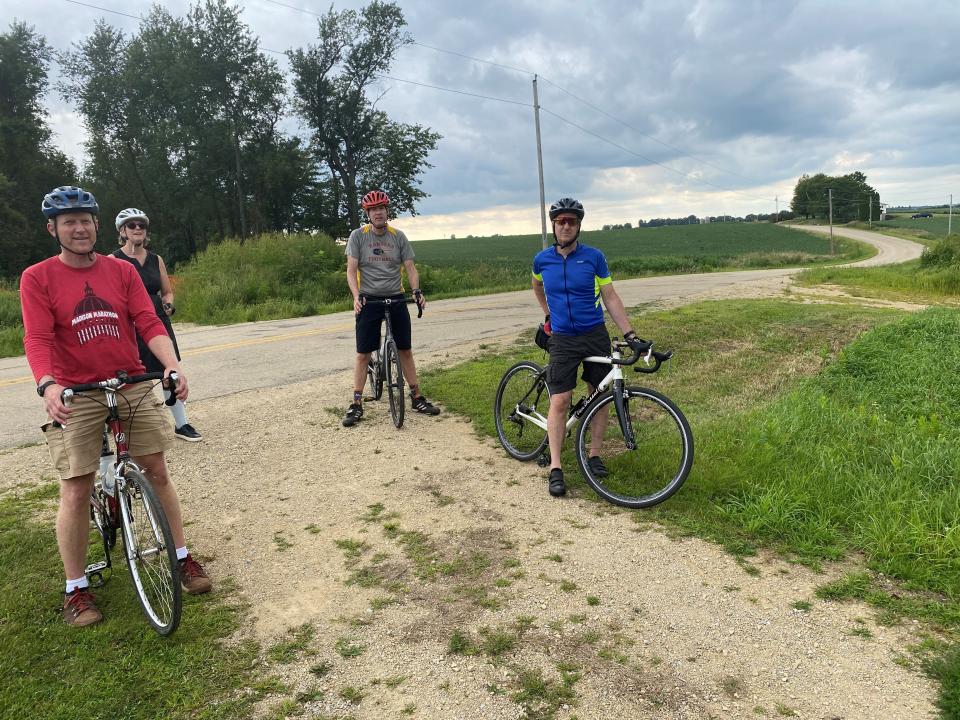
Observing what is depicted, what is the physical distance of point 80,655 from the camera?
114 inches

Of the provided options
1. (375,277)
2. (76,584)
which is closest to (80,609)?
(76,584)

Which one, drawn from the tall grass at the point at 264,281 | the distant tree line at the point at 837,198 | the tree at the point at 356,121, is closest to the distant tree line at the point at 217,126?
the tree at the point at 356,121

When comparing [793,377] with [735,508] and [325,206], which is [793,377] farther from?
[325,206]

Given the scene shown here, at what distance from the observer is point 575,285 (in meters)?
4.57

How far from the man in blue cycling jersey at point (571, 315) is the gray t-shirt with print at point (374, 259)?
208 centimetres

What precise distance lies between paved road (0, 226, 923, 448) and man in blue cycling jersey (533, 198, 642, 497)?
489 centimetres

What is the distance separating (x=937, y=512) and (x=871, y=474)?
618mm

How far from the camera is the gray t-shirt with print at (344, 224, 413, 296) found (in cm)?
632

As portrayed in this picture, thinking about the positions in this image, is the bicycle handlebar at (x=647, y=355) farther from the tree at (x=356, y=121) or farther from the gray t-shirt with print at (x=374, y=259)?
the tree at (x=356, y=121)

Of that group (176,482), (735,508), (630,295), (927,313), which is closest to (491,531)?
(735,508)

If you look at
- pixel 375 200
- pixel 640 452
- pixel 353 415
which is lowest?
pixel 640 452

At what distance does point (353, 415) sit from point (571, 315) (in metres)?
2.89

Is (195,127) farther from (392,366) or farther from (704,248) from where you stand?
(704,248)

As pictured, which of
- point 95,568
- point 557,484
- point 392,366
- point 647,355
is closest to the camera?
point 95,568
